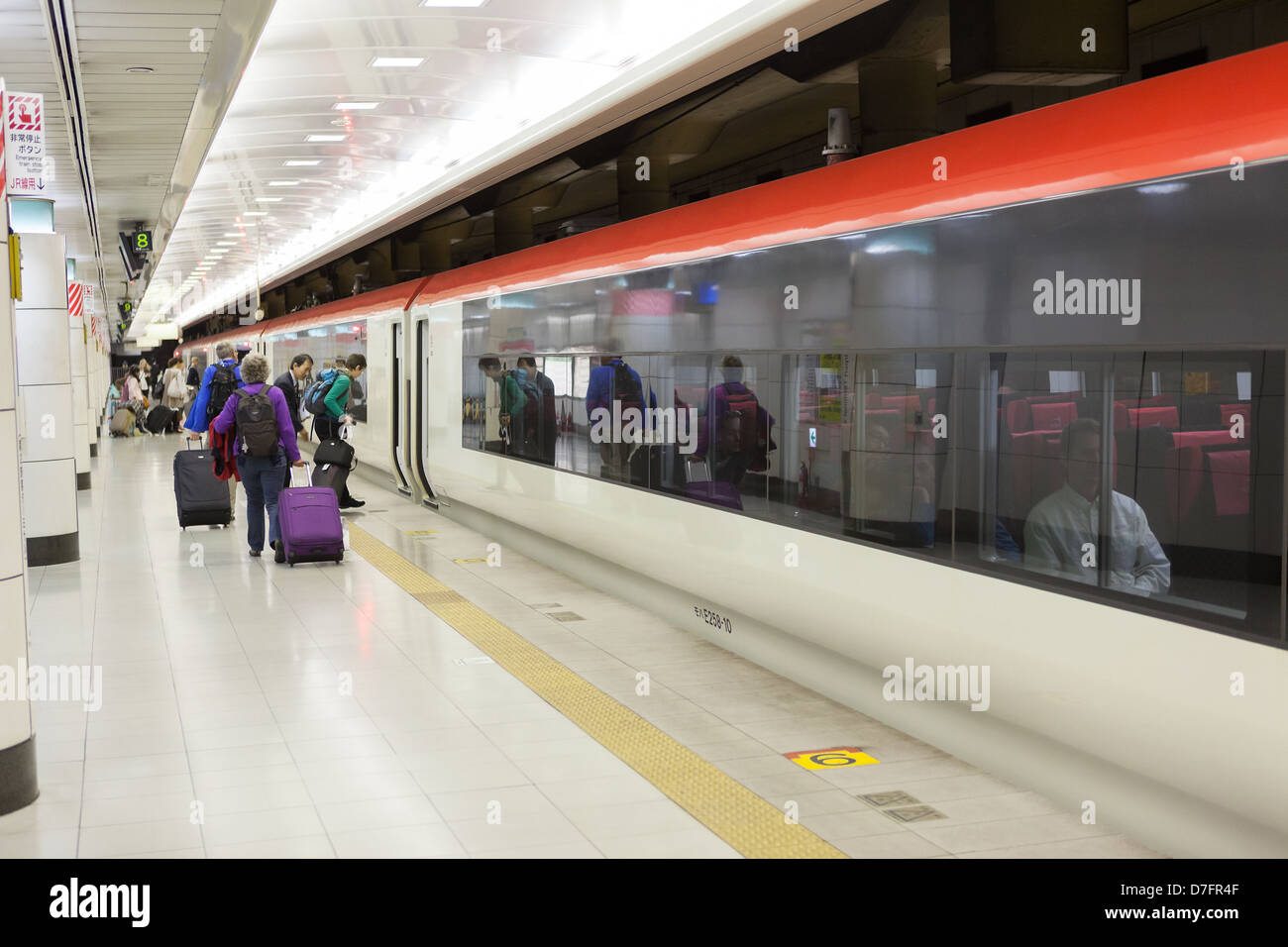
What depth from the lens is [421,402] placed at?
14016 millimetres

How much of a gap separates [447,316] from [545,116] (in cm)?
394

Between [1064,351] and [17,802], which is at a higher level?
[1064,351]

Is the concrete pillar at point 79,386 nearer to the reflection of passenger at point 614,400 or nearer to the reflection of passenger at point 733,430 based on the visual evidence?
the reflection of passenger at point 614,400

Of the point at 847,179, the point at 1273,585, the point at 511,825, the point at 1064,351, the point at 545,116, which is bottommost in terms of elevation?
the point at 511,825

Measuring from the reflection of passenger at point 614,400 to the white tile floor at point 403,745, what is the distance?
3.07 feet

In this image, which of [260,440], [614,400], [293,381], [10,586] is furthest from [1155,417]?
[293,381]

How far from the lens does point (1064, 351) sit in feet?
14.4

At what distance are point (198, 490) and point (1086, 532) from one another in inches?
369

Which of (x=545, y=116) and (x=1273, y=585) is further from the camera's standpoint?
(x=545, y=116)

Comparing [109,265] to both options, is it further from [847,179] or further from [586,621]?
[847,179]

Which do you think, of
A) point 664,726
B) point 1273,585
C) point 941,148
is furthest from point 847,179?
point 1273,585

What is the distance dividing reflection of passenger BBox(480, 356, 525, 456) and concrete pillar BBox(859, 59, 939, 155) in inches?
160

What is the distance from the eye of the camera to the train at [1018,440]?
3715 millimetres

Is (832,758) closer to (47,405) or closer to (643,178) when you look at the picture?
(643,178)
